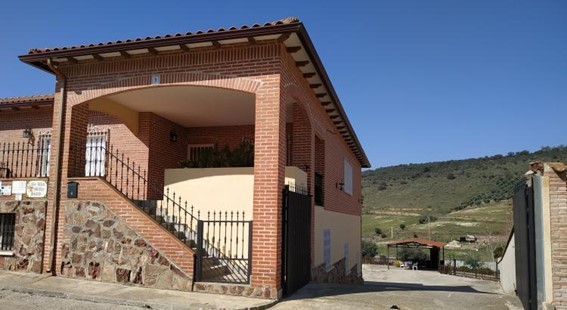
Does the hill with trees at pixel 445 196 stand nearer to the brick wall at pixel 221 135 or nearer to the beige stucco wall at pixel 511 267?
the beige stucco wall at pixel 511 267

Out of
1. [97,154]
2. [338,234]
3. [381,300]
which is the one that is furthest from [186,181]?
[338,234]

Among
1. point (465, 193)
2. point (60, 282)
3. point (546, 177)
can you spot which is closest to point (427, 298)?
point (546, 177)

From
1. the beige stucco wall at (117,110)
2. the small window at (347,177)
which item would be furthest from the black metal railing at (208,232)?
the small window at (347,177)

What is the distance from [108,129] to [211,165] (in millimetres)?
4461

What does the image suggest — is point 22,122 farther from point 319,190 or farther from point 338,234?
point 338,234

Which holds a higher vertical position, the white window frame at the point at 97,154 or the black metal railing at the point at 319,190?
the white window frame at the point at 97,154

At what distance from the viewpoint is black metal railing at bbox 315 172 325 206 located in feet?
42.6

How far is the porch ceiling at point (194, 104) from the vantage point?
11.0 metres

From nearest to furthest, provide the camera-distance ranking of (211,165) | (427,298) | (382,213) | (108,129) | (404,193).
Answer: (427,298) < (211,165) < (108,129) < (382,213) < (404,193)

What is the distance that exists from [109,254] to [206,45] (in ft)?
15.4

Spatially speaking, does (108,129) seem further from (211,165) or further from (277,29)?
(277,29)

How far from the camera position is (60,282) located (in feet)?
30.6

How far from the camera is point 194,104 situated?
480 inches

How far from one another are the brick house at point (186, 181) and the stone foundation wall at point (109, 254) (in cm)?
2
